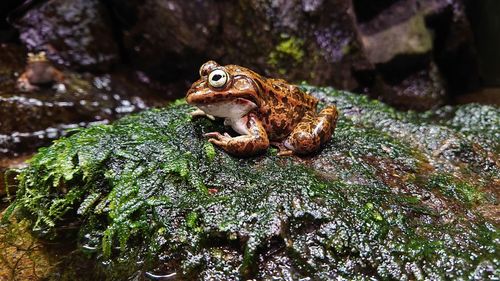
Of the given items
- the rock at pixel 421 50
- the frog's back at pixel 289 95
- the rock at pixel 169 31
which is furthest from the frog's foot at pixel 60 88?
the rock at pixel 421 50

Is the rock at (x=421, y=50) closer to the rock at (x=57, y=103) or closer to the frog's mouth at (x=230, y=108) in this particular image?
the rock at (x=57, y=103)

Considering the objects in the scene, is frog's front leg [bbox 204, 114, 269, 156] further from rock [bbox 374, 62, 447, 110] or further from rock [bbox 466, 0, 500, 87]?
rock [bbox 466, 0, 500, 87]

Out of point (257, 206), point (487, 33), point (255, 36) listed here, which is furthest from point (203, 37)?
point (487, 33)

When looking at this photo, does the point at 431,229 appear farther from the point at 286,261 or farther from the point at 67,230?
the point at 67,230

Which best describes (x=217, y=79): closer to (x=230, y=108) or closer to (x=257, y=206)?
(x=230, y=108)

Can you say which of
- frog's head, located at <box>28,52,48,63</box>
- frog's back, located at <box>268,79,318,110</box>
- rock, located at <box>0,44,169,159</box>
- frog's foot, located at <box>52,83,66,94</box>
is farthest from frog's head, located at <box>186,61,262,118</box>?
frog's head, located at <box>28,52,48,63</box>

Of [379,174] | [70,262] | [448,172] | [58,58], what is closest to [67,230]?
[70,262]

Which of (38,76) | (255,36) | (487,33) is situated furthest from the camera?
(487,33)
